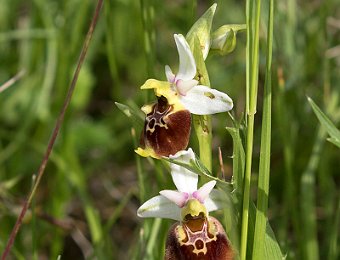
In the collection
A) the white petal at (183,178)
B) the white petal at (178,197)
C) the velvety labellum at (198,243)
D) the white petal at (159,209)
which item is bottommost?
the velvety labellum at (198,243)

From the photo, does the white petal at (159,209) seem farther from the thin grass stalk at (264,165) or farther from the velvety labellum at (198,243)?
the thin grass stalk at (264,165)

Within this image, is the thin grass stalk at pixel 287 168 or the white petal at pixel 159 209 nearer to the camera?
the white petal at pixel 159 209

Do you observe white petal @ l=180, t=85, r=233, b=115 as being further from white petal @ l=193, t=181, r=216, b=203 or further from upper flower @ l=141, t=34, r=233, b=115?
white petal @ l=193, t=181, r=216, b=203

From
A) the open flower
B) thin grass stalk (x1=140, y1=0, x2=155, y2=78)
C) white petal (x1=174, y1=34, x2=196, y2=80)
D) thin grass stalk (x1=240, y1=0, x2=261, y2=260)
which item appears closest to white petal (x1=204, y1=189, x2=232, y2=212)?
the open flower

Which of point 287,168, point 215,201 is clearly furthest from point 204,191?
point 287,168

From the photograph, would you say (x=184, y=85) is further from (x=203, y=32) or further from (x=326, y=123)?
(x=326, y=123)

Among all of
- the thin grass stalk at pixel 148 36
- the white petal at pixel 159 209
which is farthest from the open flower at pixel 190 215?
the thin grass stalk at pixel 148 36
